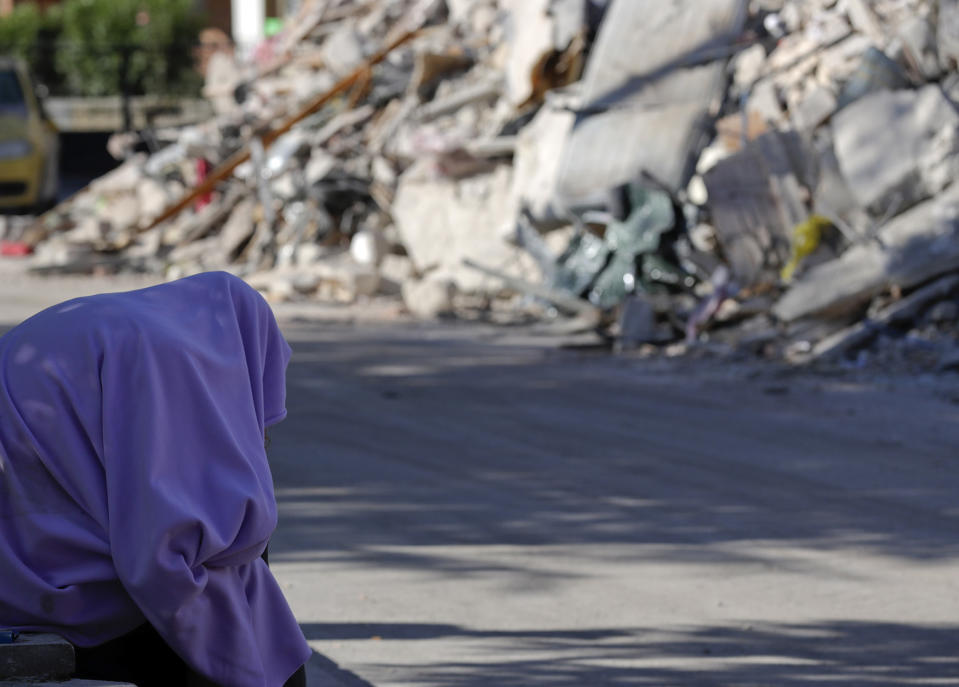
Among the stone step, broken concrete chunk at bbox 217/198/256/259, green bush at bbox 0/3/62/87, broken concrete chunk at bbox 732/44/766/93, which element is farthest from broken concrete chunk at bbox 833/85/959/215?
green bush at bbox 0/3/62/87

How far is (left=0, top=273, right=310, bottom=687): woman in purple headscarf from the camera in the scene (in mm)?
1885

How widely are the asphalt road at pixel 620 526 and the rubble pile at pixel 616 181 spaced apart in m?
1.27

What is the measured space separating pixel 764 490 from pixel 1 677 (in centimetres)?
478

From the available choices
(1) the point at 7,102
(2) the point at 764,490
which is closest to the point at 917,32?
(2) the point at 764,490

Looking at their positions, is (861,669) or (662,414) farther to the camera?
(662,414)

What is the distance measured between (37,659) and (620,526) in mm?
3978

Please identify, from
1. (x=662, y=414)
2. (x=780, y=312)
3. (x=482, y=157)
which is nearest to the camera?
(x=662, y=414)

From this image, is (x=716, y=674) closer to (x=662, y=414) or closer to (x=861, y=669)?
(x=861, y=669)

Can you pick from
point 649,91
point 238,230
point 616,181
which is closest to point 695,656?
point 616,181

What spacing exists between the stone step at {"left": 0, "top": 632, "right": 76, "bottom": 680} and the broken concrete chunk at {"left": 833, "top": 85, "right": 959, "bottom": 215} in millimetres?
8950

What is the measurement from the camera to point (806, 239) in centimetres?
1025

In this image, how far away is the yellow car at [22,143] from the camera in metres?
19.3

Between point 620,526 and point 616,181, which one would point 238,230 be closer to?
point 616,181

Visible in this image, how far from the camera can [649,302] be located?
34.3 feet
